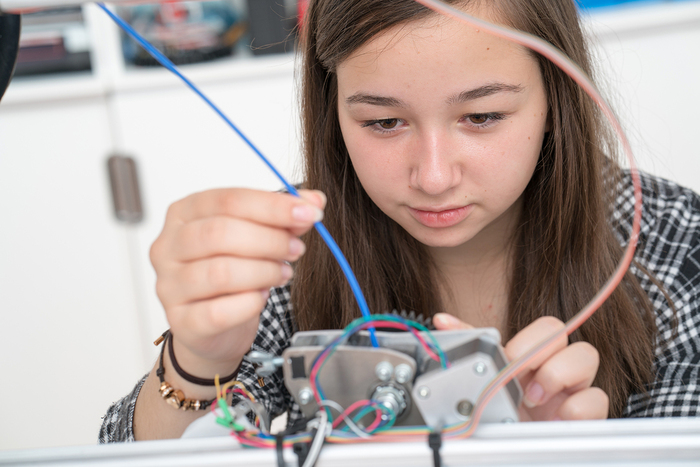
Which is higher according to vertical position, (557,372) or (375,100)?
(375,100)

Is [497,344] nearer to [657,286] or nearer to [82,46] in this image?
[657,286]

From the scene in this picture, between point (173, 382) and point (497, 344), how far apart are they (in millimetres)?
372

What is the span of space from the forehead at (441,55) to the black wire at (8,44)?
35 centimetres

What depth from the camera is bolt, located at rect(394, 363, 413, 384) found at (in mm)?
487

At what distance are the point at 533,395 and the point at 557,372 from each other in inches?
1.2

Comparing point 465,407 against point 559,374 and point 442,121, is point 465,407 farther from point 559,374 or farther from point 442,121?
point 442,121

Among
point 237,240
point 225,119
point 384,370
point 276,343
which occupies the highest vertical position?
point 225,119

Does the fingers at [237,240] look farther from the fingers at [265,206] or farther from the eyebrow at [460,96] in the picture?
the eyebrow at [460,96]

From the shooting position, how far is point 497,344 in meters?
0.49

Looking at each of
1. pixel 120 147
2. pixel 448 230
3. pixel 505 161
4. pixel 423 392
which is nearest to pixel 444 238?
pixel 448 230

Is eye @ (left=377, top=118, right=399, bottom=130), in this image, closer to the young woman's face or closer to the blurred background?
the young woman's face

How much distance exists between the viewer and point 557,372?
0.57 m

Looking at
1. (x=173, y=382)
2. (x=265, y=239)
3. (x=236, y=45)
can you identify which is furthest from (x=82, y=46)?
(x=265, y=239)

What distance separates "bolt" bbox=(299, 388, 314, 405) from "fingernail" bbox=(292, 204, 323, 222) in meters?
0.14
